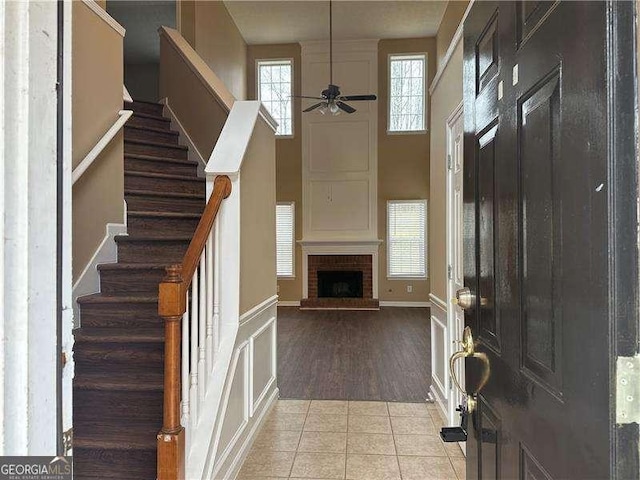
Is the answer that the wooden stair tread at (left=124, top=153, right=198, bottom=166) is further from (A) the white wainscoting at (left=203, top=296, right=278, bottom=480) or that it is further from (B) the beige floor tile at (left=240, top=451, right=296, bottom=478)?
(B) the beige floor tile at (left=240, top=451, right=296, bottom=478)

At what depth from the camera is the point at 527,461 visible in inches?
33.4

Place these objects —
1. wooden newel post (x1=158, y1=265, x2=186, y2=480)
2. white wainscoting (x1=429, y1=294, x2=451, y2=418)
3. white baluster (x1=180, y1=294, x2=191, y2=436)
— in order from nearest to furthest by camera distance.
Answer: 1. wooden newel post (x1=158, y1=265, x2=186, y2=480)
2. white baluster (x1=180, y1=294, x2=191, y2=436)
3. white wainscoting (x1=429, y1=294, x2=451, y2=418)

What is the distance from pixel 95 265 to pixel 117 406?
3.62ft

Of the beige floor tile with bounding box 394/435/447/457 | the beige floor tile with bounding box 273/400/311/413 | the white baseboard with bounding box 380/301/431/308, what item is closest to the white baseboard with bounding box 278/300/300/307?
the white baseboard with bounding box 380/301/431/308

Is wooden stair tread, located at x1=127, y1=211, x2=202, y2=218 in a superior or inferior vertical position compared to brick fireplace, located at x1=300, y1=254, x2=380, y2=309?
superior

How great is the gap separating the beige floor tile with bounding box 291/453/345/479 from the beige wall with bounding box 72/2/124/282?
182 cm

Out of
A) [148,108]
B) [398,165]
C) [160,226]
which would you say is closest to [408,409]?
[160,226]

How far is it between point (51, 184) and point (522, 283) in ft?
2.95

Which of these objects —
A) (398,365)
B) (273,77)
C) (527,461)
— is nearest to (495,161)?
(527,461)

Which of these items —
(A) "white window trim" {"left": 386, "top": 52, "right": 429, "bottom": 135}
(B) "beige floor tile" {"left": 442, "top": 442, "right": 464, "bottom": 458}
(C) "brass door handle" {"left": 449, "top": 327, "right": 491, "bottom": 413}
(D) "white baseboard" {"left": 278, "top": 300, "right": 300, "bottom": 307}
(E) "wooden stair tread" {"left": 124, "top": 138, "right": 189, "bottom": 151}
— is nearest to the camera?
(C) "brass door handle" {"left": 449, "top": 327, "right": 491, "bottom": 413}

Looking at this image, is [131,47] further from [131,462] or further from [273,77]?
[131,462]

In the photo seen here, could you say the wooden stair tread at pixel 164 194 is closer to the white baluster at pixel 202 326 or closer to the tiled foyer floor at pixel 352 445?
the white baluster at pixel 202 326

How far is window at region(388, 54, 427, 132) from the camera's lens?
8203mm

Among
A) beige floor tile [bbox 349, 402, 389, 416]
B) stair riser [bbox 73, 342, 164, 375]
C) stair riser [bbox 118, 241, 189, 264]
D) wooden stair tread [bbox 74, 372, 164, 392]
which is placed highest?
stair riser [bbox 118, 241, 189, 264]
